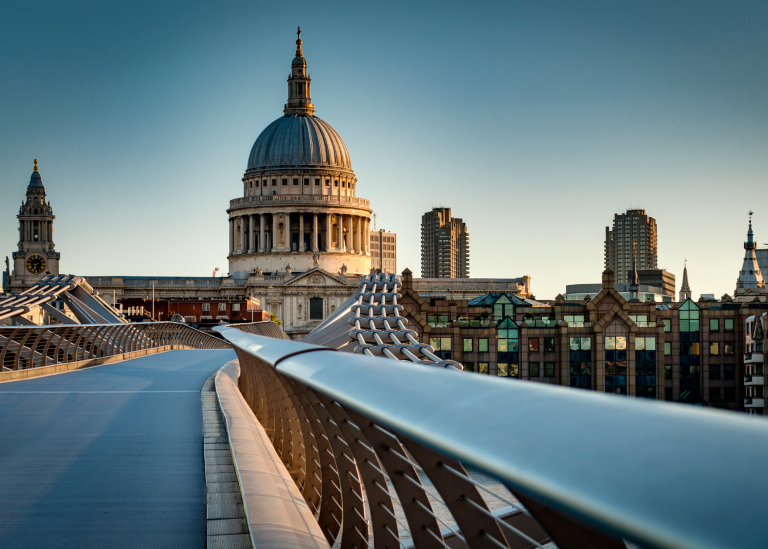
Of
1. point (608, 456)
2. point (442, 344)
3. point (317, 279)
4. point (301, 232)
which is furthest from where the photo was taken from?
point (301, 232)

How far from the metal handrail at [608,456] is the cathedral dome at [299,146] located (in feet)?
447

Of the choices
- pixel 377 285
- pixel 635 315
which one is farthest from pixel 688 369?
pixel 377 285

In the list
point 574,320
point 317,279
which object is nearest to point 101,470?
point 574,320

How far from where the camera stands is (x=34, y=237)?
119188 millimetres

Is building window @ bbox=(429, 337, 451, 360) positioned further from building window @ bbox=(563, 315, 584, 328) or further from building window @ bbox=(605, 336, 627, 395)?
building window @ bbox=(605, 336, 627, 395)

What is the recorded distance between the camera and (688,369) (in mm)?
83688

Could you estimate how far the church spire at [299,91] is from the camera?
147 m

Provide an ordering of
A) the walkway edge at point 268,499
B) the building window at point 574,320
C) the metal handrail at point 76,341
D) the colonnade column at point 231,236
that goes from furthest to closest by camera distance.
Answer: the colonnade column at point 231,236
the building window at point 574,320
the metal handrail at point 76,341
the walkway edge at point 268,499

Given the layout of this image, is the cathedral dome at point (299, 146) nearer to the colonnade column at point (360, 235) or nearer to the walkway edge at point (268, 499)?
the colonnade column at point (360, 235)

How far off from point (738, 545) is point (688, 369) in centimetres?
8721

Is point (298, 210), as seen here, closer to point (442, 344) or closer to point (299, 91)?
point (299, 91)

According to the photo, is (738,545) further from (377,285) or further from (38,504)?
(377,285)

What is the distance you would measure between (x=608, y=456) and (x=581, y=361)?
265 ft

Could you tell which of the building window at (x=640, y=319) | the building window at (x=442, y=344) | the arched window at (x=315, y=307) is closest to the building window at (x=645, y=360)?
the building window at (x=640, y=319)
